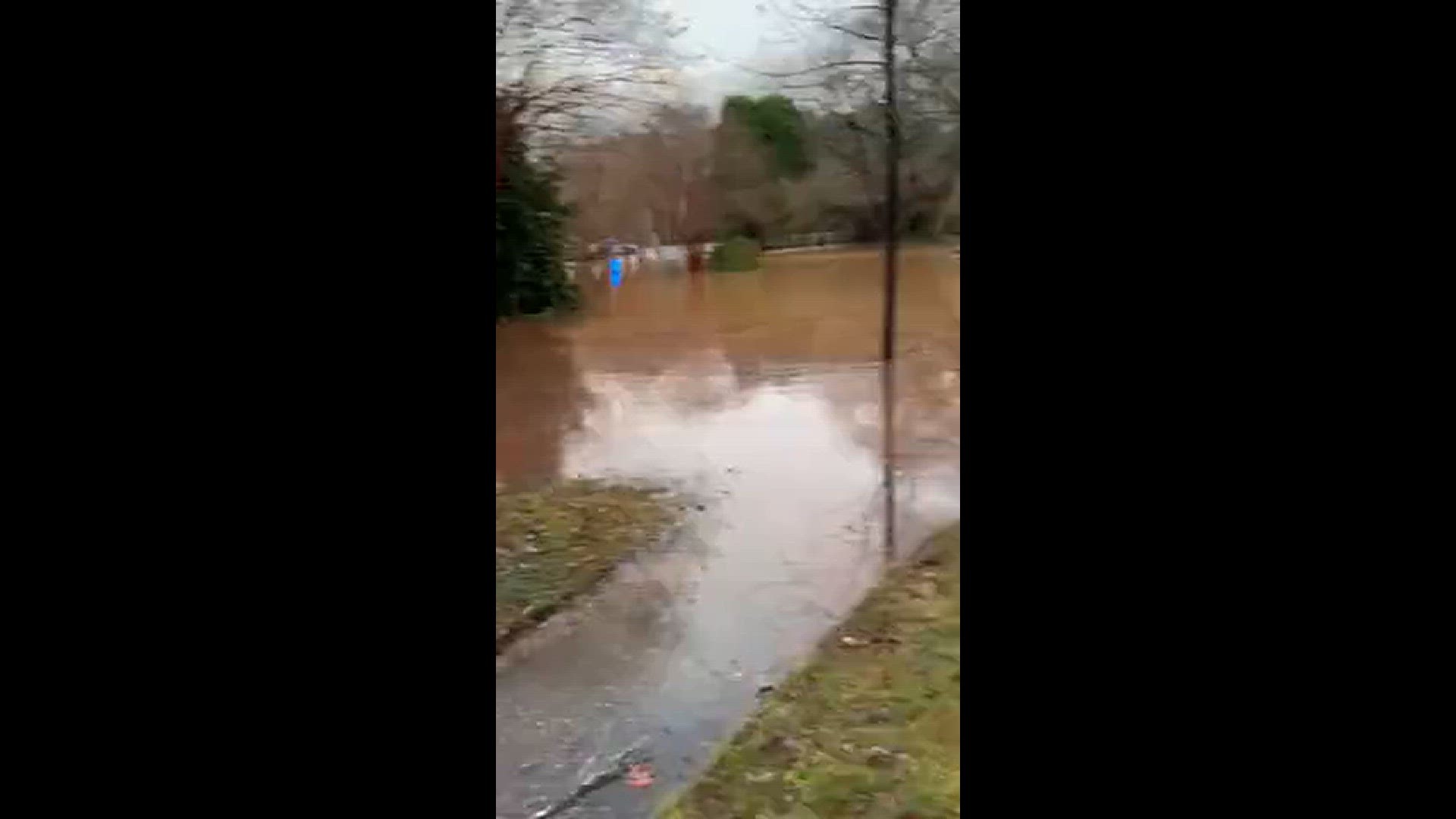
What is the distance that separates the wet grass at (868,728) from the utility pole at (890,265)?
127 millimetres

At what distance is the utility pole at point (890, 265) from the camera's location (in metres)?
1.49

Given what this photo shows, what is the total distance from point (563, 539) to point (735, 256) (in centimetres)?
45

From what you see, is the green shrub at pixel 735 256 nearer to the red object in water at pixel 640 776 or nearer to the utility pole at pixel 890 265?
the utility pole at pixel 890 265

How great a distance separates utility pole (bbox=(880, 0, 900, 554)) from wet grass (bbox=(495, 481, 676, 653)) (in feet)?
1.09

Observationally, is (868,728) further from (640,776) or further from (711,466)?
(711,466)

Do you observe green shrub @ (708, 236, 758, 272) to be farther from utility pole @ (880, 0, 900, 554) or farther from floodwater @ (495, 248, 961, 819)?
utility pole @ (880, 0, 900, 554)

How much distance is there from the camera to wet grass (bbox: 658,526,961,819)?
120cm

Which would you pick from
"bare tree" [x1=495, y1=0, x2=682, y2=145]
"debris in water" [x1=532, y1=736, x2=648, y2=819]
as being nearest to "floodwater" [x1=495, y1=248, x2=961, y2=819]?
"debris in water" [x1=532, y1=736, x2=648, y2=819]
